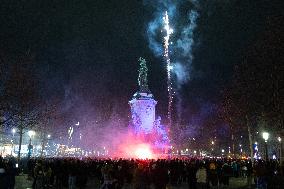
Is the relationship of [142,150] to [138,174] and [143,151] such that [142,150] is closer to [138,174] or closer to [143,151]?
[143,151]

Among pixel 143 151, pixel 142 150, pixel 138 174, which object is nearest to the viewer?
pixel 138 174

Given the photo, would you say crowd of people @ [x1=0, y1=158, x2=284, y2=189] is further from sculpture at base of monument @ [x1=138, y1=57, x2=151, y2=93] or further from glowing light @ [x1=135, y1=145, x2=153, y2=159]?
sculpture at base of monument @ [x1=138, y1=57, x2=151, y2=93]

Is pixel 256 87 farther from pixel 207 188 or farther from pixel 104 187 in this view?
pixel 104 187

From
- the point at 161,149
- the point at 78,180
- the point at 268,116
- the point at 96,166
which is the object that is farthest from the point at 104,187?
the point at 161,149

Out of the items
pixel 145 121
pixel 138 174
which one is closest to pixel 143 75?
pixel 145 121

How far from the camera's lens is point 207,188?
1016 inches

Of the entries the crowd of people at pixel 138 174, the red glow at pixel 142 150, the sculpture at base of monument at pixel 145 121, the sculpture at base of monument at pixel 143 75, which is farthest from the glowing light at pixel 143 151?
the crowd of people at pixel 138 174

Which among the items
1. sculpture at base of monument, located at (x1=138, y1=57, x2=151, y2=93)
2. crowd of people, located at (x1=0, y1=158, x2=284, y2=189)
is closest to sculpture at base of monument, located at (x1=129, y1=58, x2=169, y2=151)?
sculpture at base of monument, located at (x1=138, y1=57, x2=151, y2=93)

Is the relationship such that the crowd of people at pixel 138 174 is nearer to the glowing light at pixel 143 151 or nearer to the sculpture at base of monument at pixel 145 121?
the glowing light at pixel 143 151

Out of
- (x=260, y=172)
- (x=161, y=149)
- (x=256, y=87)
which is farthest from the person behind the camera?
(x=161, y=149)

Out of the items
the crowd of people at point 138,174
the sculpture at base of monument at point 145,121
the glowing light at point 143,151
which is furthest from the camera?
the sculpture at base of monument at point 145,121

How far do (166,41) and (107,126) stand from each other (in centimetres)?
6634

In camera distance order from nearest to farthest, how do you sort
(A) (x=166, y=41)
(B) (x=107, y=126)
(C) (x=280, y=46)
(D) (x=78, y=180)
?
(D) (x=78, y=180)
(C) (x=280, y=46)
(A) (x=166, y=41)
(B) (x=107, y=126)

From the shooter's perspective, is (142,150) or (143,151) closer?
(143,151)
